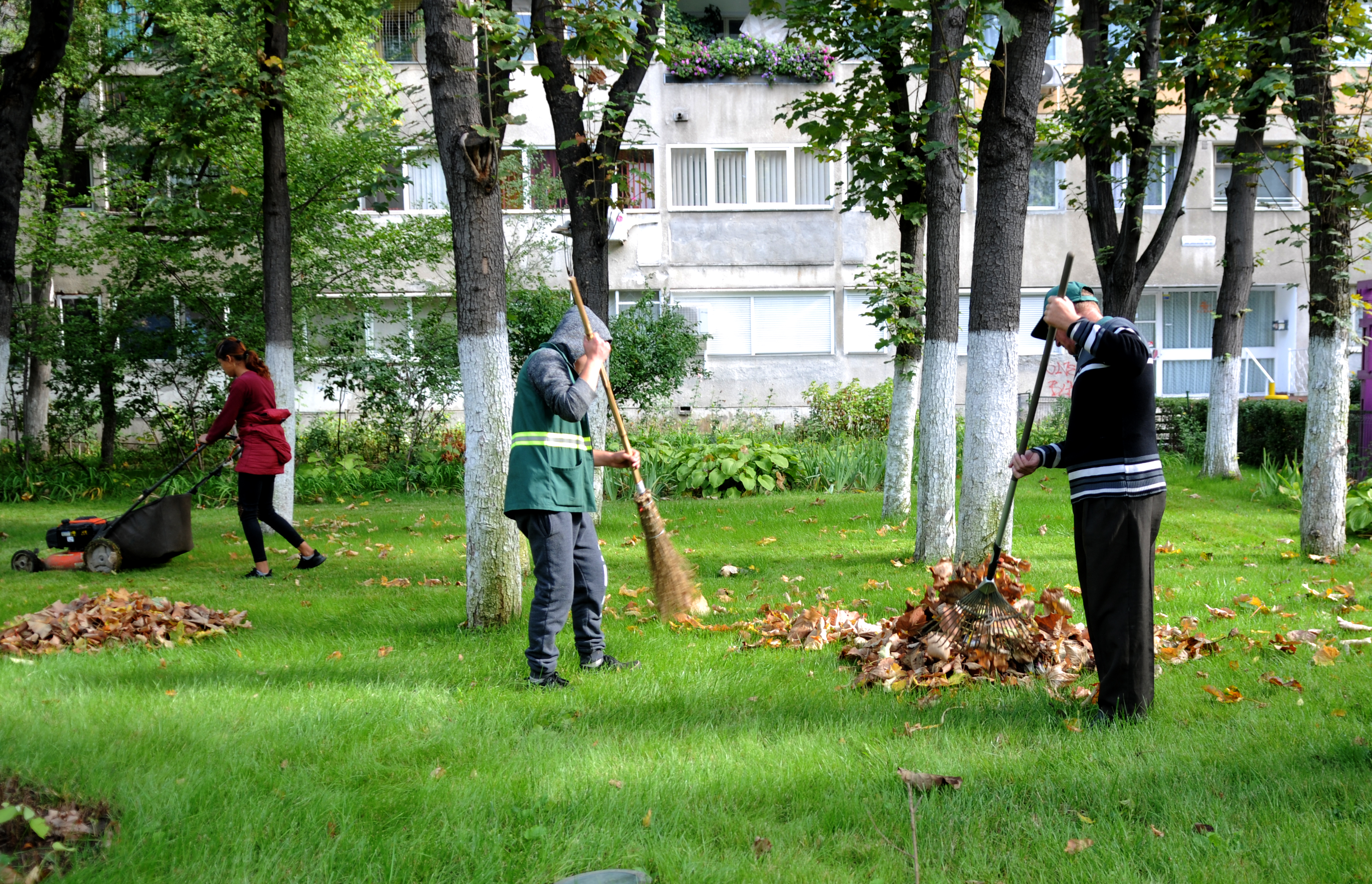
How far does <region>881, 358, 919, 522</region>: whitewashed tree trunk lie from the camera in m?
11.6

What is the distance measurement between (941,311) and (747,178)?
47.7ft

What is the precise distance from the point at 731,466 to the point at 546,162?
33.2 ft

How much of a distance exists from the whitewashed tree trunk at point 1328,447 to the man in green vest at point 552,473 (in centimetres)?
672

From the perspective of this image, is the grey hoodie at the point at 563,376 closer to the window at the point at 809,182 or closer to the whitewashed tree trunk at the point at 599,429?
the whitewashed tree trunk at the point at 599,429

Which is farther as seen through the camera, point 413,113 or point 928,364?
point 413,113

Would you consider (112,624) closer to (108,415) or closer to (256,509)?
(256,509)

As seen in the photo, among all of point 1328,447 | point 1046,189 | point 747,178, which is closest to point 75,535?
point 1328,447

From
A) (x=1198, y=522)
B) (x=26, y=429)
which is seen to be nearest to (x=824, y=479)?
(x=1198, y=522)

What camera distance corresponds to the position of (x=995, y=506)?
Answer: 25.0 feet

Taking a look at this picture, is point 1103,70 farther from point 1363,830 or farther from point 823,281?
point 823,281

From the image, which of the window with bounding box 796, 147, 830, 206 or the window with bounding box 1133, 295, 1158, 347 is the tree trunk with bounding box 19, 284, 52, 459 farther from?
the window with bounding box 1133, 295, 1158, 347

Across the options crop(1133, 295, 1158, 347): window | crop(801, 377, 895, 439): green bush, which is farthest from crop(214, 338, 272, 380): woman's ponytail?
crop(1133, 295, 1158, 347): window

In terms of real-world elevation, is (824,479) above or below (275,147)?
below

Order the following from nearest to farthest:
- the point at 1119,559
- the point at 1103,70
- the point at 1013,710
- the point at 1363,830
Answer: the point at 1363,830 → the point at 1119,559 → the point at 1013,710 → the point at 1103,70
